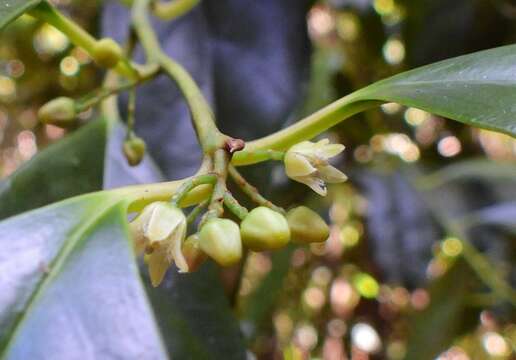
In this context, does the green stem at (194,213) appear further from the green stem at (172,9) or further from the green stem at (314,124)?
the green stem at (172,9)

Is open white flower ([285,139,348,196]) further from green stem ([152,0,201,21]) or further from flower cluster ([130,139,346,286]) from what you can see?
green stem ([152,0,201,21])

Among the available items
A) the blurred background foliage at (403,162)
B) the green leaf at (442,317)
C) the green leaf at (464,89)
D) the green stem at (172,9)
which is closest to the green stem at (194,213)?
the green leaf at (464,89)

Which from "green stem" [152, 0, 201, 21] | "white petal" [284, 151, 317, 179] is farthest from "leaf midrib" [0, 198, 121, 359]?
"green stem" [152, 0, 201, 21]

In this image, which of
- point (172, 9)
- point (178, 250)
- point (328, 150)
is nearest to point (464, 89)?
point (328, 150)

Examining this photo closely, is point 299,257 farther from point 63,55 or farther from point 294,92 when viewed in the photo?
point 294,92

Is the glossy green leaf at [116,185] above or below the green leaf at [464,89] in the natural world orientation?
below

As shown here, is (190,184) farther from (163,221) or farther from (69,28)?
(69,28)
